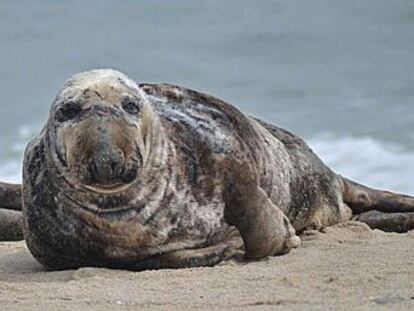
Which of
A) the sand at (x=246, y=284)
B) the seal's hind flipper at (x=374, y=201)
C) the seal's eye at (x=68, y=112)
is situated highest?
the seal's eye at (x=68, y=112)

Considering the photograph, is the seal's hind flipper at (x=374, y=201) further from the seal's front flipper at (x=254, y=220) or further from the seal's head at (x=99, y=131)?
the seal's head at (x=99, y=131)

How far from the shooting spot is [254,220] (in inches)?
235

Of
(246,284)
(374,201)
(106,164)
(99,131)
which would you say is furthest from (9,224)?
(246,284)

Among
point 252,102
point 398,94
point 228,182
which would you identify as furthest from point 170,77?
point 228,182

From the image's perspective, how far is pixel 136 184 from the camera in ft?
18.6

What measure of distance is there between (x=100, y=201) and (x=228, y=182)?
65cm

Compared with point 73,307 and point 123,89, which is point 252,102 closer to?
point 123,89

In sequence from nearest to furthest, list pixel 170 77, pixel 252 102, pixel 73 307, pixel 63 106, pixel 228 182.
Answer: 1. pixel 73 307
2. pixel 63 106
3. pixel 228 182
4. pixel 252 102
5. pixel 170 77

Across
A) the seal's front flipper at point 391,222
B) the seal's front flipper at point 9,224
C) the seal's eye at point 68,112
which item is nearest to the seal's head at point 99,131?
the seal's eye at point 68,112

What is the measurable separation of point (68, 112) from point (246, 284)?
99 cm

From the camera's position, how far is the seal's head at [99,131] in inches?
205

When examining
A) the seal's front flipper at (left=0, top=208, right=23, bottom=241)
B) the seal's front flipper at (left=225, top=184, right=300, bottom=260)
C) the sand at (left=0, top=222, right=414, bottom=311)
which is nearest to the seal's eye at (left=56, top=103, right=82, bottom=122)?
the sand at (left=0, top=222, right=414, bottom=311)

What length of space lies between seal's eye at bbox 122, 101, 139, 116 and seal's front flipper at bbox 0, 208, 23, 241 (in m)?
1.87

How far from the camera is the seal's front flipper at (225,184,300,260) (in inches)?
235
